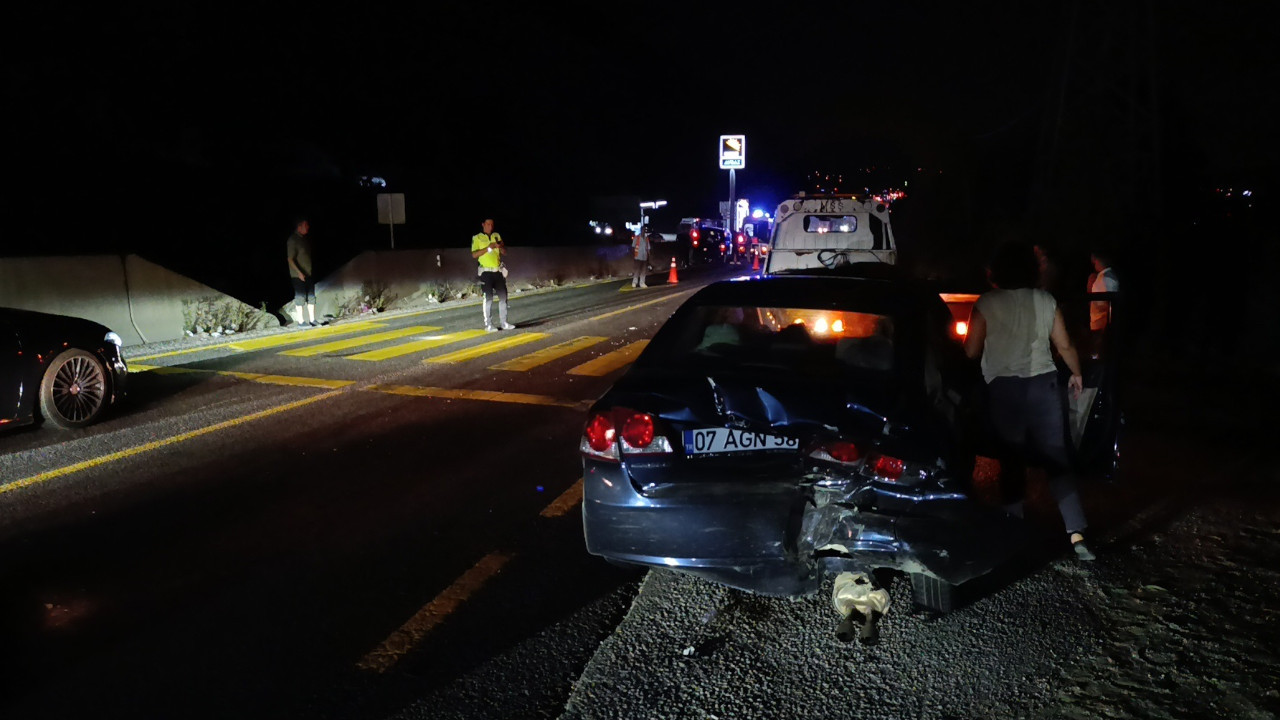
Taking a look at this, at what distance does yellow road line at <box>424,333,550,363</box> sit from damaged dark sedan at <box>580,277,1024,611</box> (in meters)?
8.10

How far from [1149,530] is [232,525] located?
5527 millimetres

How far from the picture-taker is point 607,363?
12016 mm

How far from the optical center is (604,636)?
4.19 m

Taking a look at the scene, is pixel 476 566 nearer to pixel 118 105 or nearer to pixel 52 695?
pixel 52 695

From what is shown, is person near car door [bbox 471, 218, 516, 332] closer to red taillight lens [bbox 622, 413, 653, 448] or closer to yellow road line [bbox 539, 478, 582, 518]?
yellow road line [bbox 539, 478, 582, 518]

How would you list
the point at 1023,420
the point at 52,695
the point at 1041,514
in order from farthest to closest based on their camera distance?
the point at 1041,514, the point at 1023,420, the point at 52,695

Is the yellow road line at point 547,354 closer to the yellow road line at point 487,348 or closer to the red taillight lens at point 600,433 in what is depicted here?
the yellow road line at point 487,348

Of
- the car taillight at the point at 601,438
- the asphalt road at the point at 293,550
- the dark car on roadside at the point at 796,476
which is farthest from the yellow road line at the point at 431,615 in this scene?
the car taillight at the point at 601,438

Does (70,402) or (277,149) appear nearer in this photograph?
(70,402)

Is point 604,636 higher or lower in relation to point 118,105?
lower

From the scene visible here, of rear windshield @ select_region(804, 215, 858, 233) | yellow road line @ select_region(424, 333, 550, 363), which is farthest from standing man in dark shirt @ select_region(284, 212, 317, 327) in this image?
rear windshield @ select_region(804, 215, 858, 233)

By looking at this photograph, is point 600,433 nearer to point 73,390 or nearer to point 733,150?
point 73,390

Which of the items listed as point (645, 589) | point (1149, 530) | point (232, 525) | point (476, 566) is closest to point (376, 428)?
point (232, 525)

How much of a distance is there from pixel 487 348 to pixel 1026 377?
9.26 metres
